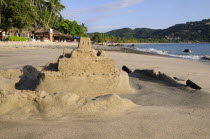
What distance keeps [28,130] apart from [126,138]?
1197 millimetres

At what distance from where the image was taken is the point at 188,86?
196 inches

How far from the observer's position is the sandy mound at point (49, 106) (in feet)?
8.86

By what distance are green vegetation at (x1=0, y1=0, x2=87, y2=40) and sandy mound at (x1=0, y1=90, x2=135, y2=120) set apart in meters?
29.2

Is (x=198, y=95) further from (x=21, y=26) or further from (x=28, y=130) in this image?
(x=21, y=26)

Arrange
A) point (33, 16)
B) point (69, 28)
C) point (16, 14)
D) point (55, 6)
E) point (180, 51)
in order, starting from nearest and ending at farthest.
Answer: point (16, 14), point (33, 16), point (180, 51), point (55, 6), point (69, 28)

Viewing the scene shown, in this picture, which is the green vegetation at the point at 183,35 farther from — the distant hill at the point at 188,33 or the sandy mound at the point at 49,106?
the sandy mound at the point at 49,106

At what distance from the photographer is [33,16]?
32594mm

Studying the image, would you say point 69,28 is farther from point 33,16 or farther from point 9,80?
point 9,80

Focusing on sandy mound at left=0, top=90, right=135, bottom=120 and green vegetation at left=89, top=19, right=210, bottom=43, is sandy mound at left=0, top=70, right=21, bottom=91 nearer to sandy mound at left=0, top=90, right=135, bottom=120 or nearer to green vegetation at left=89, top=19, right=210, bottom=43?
sandy mound at left=0, top=90, right=135, bottom=120

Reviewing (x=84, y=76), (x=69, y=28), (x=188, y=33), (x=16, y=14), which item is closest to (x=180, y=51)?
(x=16, y=14)

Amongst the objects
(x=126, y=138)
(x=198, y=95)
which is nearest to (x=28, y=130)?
(x=126, y=138)

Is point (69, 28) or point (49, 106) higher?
point (69, 28)

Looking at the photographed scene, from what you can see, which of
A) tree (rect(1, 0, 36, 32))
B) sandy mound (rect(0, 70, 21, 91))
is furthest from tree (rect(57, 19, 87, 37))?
sandy mound (rect(0, 70, 21, 91))

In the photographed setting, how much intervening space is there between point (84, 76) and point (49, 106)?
4.02 ft
